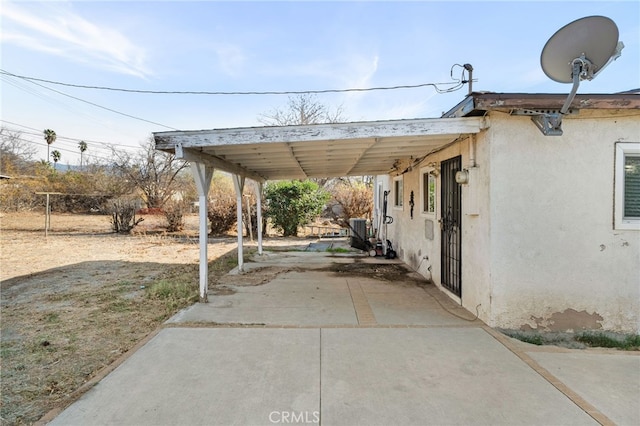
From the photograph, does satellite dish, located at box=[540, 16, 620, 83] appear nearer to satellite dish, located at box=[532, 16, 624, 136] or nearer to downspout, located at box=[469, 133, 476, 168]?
satellite dish, located at box=[532, 16, 624, 136]

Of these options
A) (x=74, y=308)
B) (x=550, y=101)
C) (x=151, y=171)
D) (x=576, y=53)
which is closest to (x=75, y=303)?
(x=74, y=308)

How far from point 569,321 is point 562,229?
3.78 feet

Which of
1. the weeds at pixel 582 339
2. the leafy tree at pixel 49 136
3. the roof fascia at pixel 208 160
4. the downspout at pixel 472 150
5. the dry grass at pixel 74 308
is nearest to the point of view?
the dry grass at pixel 74 308

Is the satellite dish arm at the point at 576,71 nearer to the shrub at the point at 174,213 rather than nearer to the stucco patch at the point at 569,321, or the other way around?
the stucco patch at the point at 569,321

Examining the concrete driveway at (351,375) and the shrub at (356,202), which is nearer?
the concrete driveway at (351,375)

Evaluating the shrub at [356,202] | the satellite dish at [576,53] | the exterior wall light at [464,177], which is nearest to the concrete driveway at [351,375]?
the exterior wall light at [464,177]

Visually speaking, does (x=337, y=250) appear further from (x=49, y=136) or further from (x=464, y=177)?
(x=49, y=136)

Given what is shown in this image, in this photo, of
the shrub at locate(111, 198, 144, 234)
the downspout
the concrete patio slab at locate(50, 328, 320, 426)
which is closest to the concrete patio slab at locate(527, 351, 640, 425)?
Answer: the concrete patio slab at locate(50, 328, 320, 426)

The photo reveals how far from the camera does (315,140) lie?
14.8 ft

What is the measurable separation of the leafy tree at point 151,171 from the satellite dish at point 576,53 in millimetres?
20208

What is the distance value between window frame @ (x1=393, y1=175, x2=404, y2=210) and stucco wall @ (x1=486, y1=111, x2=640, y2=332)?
16.1 feet

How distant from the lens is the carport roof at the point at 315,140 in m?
4.36

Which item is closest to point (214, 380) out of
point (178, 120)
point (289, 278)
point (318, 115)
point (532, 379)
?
point (532, 379)

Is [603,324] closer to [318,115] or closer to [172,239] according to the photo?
[172,239]
